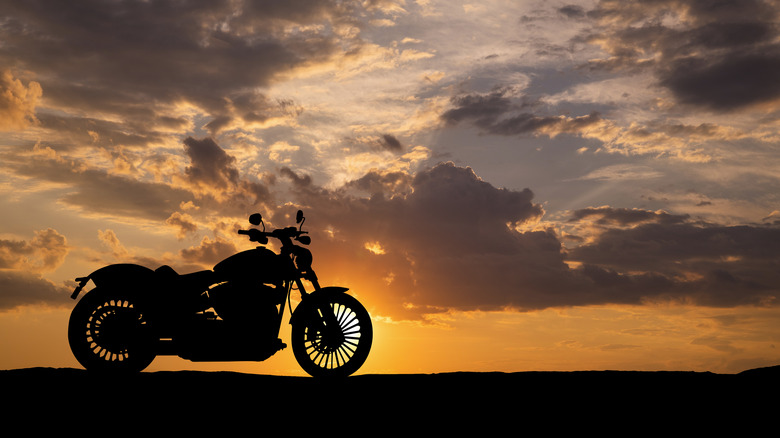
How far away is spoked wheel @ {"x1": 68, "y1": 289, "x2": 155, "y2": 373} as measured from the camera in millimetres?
11109

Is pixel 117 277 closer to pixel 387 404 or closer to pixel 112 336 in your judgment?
pixel 112 336

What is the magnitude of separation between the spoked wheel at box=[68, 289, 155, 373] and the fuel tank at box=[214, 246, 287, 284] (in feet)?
4.80

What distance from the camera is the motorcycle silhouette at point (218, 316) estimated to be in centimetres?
1102

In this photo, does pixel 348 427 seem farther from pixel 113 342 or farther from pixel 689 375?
pixel 689 375

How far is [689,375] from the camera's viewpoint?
11445 millimetres

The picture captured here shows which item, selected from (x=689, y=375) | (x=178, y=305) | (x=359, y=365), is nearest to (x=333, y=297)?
(x=359, y=365)

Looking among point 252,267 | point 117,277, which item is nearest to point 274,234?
point 252,267

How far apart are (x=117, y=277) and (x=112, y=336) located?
91 cm

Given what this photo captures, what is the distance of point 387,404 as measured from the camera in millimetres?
8719

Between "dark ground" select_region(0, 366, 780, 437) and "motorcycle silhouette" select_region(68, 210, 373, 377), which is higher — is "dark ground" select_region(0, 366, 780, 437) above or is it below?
below

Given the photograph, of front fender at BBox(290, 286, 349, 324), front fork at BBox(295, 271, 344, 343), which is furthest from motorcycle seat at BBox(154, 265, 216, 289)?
front fork at BBox(295, 271, 344, 343)

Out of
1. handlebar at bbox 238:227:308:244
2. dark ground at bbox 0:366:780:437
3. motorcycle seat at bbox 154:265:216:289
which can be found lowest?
dark ground at bbox 0:366:780:437

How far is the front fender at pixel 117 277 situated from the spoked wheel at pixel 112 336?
0.78 feet

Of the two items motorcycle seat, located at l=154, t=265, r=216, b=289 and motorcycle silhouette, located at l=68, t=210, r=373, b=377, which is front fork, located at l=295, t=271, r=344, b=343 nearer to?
motorcycle silhouette, located at l=68, t=210, r=373, b=377
